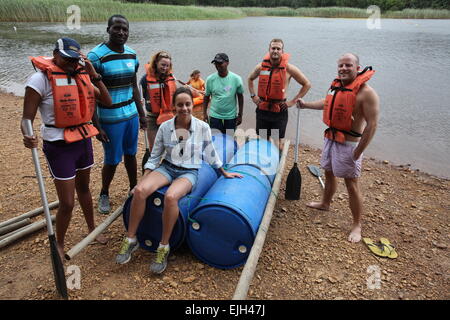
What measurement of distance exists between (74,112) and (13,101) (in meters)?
9.59

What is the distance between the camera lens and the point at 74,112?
3.04 meters

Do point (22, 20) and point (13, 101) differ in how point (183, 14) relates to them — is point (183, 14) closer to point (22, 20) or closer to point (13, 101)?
point (22, 20)

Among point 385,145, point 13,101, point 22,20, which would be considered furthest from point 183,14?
point 385,145

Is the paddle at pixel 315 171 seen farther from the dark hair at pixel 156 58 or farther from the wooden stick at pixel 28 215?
the wooden stick at pixel 28 215

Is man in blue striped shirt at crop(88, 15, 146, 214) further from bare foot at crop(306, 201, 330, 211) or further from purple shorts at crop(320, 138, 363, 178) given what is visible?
bare foot at crop(306, 201, 330, 211)

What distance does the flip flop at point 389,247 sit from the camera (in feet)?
12.5

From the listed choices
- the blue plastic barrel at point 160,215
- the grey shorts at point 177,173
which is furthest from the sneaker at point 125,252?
the grey shorts at point 177,173

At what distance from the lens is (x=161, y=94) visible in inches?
184

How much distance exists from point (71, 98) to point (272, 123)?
10.0 feet

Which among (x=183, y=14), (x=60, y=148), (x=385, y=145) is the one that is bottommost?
(x=385, y=145)

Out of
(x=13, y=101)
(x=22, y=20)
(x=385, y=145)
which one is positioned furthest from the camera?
(x=22, y=20)

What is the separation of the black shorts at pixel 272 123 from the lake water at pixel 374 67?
3.44m

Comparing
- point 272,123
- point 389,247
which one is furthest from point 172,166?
point 389,247

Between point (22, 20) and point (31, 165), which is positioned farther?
point (22, 20)
